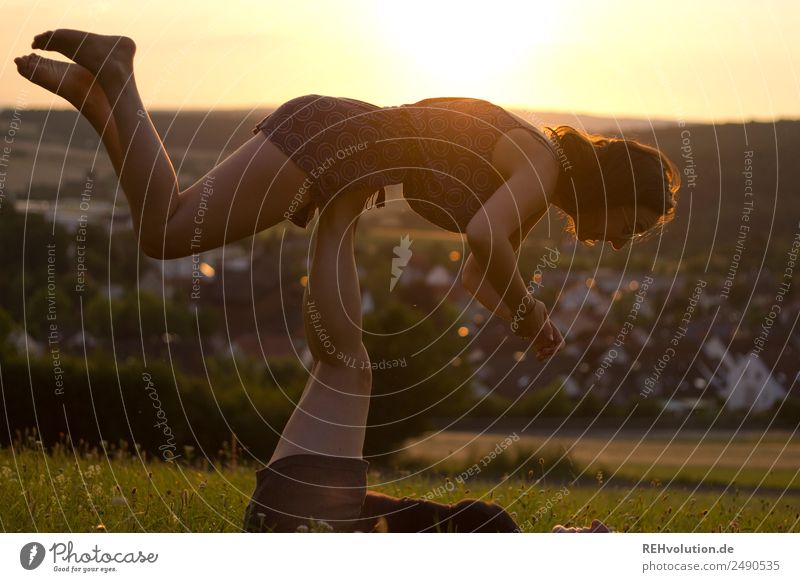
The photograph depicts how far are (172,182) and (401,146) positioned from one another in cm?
113

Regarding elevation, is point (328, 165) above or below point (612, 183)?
above

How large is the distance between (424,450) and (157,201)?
32.9m

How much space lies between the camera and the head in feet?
20.0

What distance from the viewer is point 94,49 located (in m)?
5.77

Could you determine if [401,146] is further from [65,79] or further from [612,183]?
[65,79]

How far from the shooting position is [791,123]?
9.48 meters

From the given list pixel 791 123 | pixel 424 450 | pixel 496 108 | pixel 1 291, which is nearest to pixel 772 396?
pixel 424 450

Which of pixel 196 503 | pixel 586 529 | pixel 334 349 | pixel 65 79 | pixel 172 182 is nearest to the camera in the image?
pixel 172 182

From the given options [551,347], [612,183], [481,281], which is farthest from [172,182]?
[612,183]

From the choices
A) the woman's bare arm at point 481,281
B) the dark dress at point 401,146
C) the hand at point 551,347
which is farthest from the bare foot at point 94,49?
the hand at point 551,347

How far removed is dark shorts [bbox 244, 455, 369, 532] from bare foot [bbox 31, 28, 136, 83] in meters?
2.08

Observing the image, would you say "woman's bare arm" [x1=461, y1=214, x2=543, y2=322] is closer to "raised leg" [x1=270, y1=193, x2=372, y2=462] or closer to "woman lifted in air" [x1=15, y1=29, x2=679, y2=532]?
"woman lifted in air" [x1=15, y1=29, x2=679, y2=532]

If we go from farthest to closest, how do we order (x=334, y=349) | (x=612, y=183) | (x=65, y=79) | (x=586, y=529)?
(x=586, y=529) → (x=612, y=183) → (x=65, y=79) → (x=334, y=349)

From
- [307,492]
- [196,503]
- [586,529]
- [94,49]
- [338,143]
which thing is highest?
[94,49]
